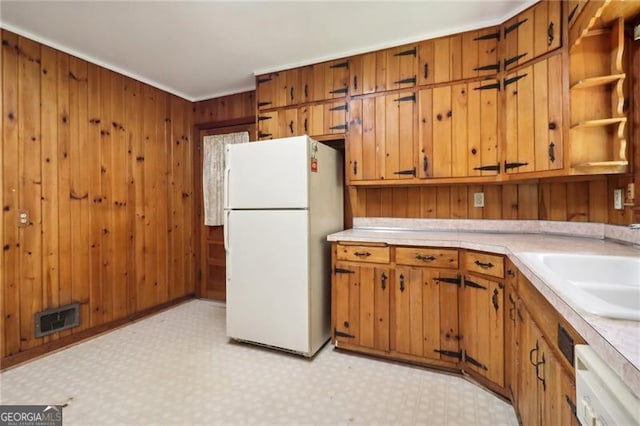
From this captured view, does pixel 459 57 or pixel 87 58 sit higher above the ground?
pixel 87 58

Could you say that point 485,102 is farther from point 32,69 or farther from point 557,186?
point 32,69

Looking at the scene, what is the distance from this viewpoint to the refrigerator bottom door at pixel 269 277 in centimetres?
233

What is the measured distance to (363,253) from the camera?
92.8 inches

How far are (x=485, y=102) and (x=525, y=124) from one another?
347 millimetres

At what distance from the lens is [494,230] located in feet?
8.18

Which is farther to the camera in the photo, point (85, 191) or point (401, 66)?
point (85, 191)

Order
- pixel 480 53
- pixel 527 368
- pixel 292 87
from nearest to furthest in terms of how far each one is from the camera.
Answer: pixel 527 368 < pixel 480 53 < pixel 292 87

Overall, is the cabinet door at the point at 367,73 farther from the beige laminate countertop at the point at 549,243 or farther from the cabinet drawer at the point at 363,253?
the cabinet drawer at the point at 363,253

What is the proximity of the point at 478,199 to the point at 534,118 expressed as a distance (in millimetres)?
738

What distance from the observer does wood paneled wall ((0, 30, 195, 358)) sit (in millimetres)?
2311

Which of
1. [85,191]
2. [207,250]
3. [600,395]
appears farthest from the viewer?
[207,250]

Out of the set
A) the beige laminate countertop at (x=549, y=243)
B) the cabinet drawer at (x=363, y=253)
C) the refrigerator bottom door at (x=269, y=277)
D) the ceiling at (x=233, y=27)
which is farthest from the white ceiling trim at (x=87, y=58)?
the cabinet drawer at (x=363, y=253)

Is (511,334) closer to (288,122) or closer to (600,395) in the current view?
(600,395)

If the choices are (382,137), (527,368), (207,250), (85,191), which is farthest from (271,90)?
(527,368)
